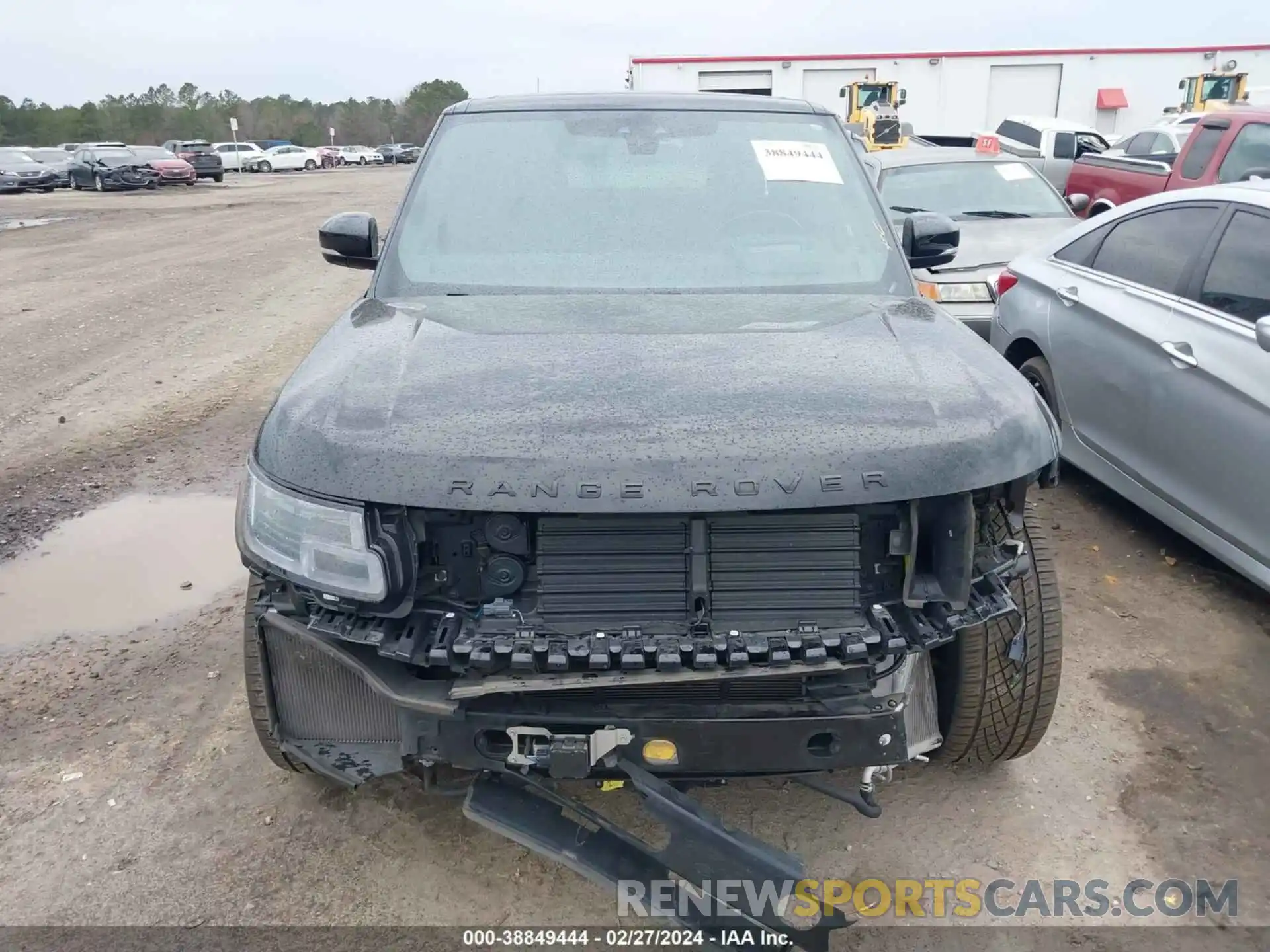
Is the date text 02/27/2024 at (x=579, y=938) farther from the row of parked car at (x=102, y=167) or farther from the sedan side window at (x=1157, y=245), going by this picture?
the row of parked car at (x=102, y=167)

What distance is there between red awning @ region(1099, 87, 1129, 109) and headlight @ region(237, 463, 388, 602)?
30.0m

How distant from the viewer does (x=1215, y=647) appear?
12.1 feet

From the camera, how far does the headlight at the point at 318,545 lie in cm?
207

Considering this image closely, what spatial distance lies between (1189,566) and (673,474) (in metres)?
3.40

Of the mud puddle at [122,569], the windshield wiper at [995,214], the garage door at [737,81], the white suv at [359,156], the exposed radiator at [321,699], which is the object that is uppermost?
the garage door at [737,81]

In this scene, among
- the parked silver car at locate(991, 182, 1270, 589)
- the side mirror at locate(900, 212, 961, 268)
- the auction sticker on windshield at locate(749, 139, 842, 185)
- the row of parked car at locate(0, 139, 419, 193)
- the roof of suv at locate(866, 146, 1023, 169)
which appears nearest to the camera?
the auction sticker on windshield at locate(749, 139, 842, 185)

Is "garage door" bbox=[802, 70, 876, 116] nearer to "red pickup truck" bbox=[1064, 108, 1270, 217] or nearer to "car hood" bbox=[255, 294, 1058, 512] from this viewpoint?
"red pickup truck" bbox=[1064, 108, 1270, 217]

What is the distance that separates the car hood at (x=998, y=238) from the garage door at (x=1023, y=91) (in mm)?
20898

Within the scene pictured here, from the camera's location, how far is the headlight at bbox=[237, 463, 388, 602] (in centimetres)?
207

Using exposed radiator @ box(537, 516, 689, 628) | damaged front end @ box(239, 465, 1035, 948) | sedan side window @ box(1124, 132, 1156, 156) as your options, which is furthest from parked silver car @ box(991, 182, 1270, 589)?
sedan side window @ box(1124, 132, 1156, 156)

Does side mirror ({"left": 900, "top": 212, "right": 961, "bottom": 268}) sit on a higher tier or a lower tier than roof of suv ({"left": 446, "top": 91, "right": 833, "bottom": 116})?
lower

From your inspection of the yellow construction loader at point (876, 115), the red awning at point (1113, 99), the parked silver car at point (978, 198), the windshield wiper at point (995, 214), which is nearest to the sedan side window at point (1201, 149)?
the parked silver car at point (978, 198)

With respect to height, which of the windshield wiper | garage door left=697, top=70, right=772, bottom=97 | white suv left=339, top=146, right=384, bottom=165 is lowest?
the windshield wiper

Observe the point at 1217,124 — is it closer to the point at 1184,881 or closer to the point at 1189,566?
the point at 1189,566
